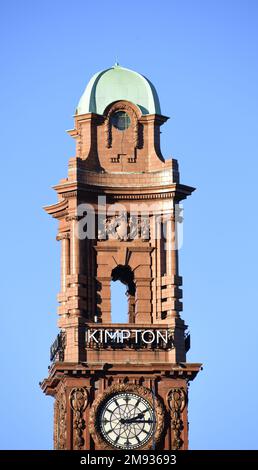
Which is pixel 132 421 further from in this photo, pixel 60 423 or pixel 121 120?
pixel 121 120

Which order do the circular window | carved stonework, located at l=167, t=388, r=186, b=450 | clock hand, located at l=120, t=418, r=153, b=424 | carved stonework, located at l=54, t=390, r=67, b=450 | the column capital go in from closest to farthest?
clock hand, located at l=120, t=418, r=153, b=424, carved stonework, located at l=167, t=388, r=186, b=450, carved stonework, located at l=54, t=390, r=67, b=450, the column capital, the circular window

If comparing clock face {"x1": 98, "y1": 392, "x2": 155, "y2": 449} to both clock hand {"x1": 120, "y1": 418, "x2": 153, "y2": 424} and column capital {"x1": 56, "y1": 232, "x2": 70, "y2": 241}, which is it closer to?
clock hand {"x1": 120, "y1": 418, "x2": 153, "y2": 424}

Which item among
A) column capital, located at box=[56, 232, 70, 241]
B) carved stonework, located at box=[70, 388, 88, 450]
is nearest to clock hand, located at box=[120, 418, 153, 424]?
carved stonework, located at box=[70, 388, 88, 450]

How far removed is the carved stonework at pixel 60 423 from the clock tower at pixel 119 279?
0.14ft

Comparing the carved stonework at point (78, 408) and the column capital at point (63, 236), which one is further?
the column capital at point (63, 236)

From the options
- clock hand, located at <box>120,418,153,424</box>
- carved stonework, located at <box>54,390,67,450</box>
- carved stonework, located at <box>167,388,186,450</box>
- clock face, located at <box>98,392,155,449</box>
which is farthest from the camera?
carved stonework, located at <box>54,390,67,450</box>

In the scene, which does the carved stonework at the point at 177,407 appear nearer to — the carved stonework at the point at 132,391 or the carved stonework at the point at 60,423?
the carved stonework at the point at 132,391

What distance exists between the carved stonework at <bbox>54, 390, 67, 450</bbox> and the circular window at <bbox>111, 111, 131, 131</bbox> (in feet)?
38.4

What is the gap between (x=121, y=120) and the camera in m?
156

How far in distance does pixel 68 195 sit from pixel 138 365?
7974 millimetres

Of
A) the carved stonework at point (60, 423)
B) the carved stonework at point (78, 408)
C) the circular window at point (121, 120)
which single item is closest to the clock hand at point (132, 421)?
the carved stonework at point (78, 408)

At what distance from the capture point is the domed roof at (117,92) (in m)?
156

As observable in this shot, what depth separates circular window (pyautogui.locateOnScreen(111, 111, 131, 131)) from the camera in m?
156

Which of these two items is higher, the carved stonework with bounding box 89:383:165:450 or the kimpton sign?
the kimpton sign
